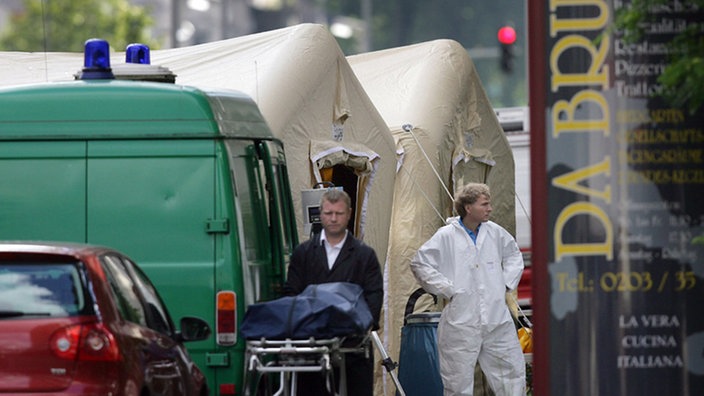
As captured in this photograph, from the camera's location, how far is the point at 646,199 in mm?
8766

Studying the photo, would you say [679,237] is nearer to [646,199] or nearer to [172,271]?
[646,199]

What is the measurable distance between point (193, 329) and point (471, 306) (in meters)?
4.19

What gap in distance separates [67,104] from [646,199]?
415 cm

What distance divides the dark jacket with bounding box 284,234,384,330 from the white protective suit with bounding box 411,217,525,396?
90.2 inches

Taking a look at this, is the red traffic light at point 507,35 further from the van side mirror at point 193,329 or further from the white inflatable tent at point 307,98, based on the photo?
the van side mirror at point 193,329

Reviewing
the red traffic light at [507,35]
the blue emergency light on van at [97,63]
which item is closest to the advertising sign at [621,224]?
the blue emergency light on van at [97,63]

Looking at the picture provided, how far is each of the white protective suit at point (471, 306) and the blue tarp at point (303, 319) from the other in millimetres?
3296

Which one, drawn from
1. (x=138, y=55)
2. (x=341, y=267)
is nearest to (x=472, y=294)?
(x=341, y=267)

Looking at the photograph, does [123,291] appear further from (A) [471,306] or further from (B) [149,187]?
(A) [471,306]

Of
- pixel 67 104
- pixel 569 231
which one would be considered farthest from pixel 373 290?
pixel 569 231

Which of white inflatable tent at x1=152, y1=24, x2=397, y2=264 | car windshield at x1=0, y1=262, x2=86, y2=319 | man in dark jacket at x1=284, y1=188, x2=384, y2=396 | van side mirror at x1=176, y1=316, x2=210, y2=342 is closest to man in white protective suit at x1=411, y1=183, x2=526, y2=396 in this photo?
white inflatable tent at x1=152, y1=24, x2=397, y2=264

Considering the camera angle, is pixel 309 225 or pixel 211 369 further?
pixel 309 225

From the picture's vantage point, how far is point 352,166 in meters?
15.9

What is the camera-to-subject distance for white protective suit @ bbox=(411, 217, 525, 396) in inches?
558
